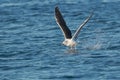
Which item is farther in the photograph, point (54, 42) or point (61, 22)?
point (54, 42)

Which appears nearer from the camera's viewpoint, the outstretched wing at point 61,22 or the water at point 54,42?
the outstretched wing at point 61,22

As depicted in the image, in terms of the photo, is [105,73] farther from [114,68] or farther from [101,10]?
[101,10]

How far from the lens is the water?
96.8 ft

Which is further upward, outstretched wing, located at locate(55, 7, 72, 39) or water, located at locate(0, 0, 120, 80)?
outstretched wing, located at locate(55, 7, 72, 39)

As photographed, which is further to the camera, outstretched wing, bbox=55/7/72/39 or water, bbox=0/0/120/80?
water, bbox=0/0/120/80

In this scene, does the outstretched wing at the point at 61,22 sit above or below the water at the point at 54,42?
above

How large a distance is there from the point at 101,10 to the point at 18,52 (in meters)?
11.2

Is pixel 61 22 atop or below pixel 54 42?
atop

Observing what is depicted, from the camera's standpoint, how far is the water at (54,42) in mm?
29500

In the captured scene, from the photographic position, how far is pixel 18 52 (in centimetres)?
3331

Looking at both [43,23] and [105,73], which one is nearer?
[105,73]

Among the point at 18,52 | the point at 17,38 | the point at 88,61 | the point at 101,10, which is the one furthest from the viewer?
the point at 101,10

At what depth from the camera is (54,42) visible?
35281 mm

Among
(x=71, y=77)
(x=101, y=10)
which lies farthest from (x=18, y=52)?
(x=101, y=10)
